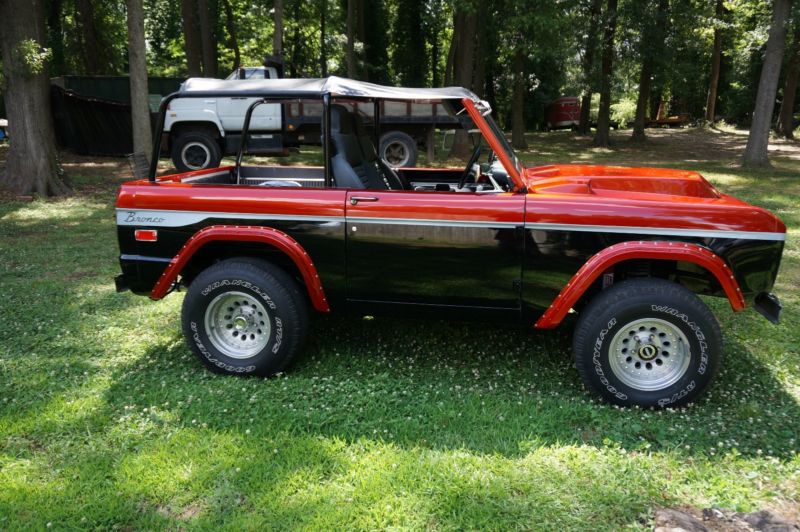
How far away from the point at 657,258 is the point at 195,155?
33.2 feet

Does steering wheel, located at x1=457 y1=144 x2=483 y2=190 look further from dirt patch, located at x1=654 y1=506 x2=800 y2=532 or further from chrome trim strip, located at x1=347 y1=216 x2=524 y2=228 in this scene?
dirt patch, located at x1=654 y1=506 x2=800 y2=532

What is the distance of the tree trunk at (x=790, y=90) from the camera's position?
21027mm

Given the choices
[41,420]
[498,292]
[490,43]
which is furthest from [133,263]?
[490,43]

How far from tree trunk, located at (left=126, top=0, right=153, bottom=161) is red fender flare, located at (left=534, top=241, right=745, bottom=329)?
10.3 metres

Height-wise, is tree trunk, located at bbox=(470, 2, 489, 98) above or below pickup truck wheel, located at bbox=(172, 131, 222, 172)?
above

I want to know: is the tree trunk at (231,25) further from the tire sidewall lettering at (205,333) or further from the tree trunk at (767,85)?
the tire sidewall lettering at (205,333)

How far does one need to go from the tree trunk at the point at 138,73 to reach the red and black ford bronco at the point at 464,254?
8.25 meters

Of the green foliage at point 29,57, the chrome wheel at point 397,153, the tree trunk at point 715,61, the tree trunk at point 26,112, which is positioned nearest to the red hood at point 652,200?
the chrome wheel at point 397,153

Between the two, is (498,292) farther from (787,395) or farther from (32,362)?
(32,362)

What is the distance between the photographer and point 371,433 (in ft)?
11.1

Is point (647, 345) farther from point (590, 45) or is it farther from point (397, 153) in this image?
point (590, 45)

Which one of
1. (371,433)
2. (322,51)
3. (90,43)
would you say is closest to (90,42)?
(90,43)

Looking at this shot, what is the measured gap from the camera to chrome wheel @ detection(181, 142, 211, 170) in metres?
11.6

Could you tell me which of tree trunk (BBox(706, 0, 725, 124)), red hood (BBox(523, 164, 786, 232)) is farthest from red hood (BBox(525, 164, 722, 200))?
tree trunk (BBox(706, 0, 725, 124))
